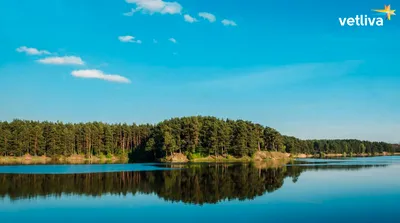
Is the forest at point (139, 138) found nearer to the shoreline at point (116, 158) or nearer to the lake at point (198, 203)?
the shoreline at point (116, 158)

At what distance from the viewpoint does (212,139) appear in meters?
119

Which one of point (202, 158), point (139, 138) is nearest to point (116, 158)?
point (139, 138)

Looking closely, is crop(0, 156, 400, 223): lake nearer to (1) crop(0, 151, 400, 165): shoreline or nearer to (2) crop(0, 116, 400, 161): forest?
(1) crop(0, 151, 400, 165): shoreline

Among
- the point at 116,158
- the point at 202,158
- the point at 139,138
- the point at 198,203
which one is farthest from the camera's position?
the point at 139,138

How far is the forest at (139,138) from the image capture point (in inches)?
4764

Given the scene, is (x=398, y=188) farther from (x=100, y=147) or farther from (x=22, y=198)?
(x=100, y=147)

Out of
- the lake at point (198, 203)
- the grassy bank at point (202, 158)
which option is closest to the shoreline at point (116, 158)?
the grassy bank at point (202, 158)

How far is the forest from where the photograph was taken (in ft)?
397

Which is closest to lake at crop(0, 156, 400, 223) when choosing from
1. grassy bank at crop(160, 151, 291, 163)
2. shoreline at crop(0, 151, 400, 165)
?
shoreline at crop(0, 151, 400, 165)

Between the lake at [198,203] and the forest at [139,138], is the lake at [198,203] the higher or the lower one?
the lower one

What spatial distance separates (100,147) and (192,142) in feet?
133

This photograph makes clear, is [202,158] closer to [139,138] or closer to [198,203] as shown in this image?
[139,138]

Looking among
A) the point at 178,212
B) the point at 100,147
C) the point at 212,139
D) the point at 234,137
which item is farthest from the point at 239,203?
the point at 100,147

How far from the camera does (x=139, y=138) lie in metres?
150
